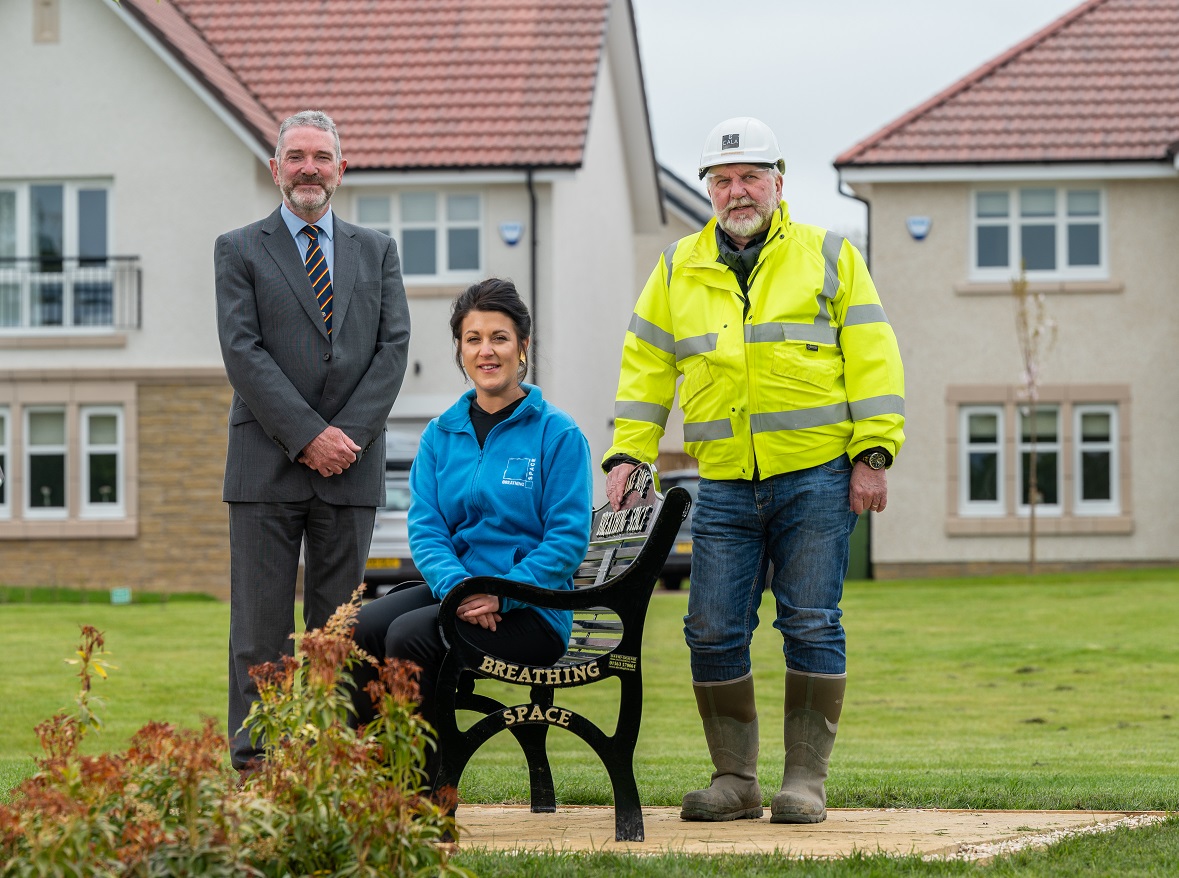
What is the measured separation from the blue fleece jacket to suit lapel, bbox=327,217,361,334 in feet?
2.26

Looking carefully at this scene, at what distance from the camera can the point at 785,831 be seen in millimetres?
5480

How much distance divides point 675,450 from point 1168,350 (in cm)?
1324

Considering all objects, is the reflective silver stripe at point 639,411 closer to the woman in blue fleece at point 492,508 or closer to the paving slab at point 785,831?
the woman in blue fleece at point 492,508

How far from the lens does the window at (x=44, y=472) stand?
86.2 ft

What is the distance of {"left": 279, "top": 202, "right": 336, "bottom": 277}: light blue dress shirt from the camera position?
618 centimetres

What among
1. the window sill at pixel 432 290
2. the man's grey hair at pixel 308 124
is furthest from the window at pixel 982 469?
the man's grey hair at pixel 308 124

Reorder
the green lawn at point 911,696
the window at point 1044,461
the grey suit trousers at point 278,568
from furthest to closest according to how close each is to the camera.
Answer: the window at point 1044,461
the green lawn at point 911,696
the grey suit trousers at point 278,568

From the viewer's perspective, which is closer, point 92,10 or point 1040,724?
point 1040,724

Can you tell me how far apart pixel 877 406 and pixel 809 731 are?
110 centimetres

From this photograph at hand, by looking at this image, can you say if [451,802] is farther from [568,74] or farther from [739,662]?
[568,74]

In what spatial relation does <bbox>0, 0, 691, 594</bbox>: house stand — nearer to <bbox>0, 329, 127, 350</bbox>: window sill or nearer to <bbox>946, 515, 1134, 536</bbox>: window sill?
<bbox>0, 329, 127, 350</bbox>: window sill

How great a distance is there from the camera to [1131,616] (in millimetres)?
18328

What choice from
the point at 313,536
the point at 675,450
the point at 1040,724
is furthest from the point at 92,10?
the point at 313,536

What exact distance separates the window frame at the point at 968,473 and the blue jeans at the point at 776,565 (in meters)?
22.1
